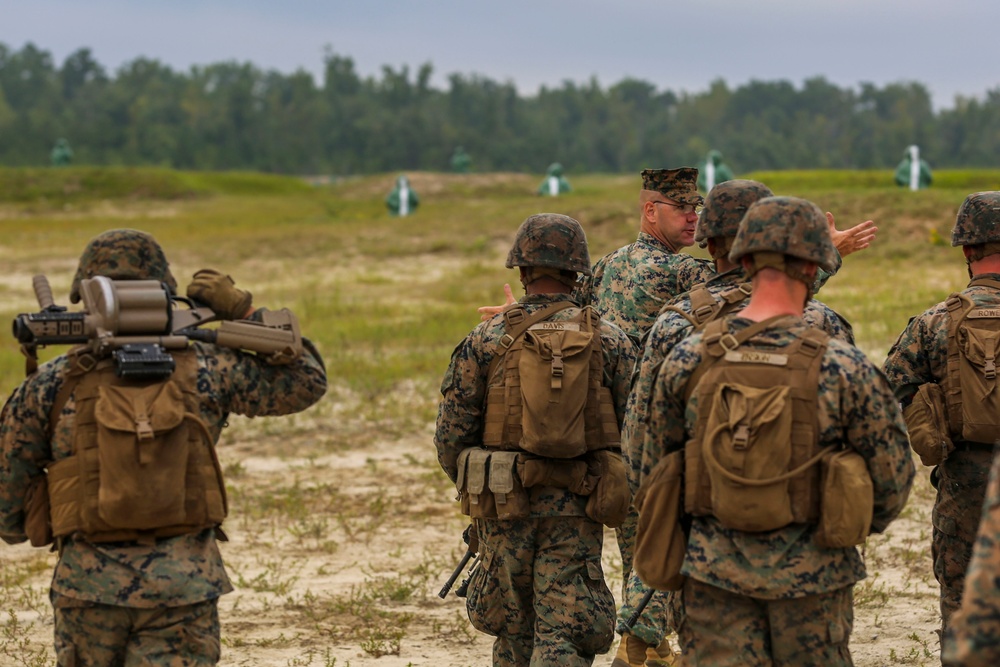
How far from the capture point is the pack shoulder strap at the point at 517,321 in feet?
17.0

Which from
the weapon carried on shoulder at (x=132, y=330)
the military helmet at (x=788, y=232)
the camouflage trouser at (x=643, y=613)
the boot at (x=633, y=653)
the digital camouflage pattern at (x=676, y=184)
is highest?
the digital camouflage pattern at (x=676, y=184)

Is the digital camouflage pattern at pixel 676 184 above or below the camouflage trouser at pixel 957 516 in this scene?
above

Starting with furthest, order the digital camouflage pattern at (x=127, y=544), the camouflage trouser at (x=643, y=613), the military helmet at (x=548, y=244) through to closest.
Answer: the camouflage trouser at (x=643, y=613) → the military helmet at (x=548, y=244) → the digital camouflage pattern at (x=127, y=544)

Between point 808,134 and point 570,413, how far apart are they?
112804 mm

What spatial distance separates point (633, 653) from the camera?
6000 millimetres

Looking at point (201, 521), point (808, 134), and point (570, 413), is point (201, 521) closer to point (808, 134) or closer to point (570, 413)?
point (570, 413)

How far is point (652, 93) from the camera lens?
139750 millimetres

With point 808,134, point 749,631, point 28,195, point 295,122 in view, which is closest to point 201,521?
point 749,631

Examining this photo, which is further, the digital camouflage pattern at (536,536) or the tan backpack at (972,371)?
the tan backpack at (972,371)

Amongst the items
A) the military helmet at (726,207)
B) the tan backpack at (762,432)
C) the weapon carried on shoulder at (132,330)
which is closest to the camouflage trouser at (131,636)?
the weapon carried on shoulder at (132,330)

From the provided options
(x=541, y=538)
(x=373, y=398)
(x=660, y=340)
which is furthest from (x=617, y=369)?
(x=373, y=398)

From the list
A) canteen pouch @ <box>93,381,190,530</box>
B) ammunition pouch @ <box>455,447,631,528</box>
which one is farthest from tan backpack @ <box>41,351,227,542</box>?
ammunition pouch @ <box>455,447,631,528</box>

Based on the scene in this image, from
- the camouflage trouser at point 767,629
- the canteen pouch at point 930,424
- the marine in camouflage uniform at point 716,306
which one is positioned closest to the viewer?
the camouflage trouser at point 767,629

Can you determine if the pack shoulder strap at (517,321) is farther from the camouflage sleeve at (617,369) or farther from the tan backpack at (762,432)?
the tan backpack at (762,432)
